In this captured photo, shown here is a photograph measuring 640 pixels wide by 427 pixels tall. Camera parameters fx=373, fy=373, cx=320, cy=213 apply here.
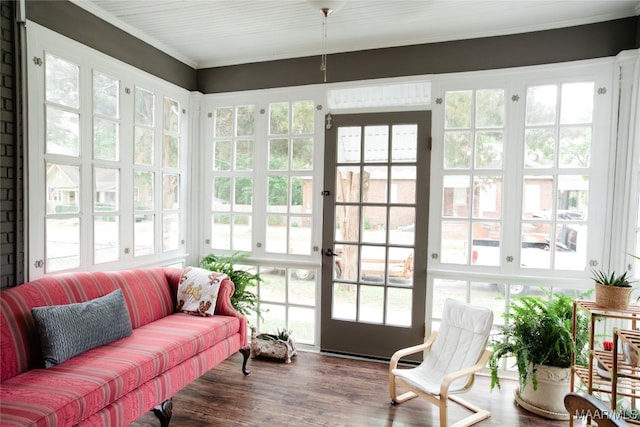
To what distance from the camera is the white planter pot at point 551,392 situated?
255 centimetres

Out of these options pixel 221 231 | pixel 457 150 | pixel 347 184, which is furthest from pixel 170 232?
pixel 457 150

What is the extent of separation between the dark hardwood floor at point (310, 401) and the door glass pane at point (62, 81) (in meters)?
2.25

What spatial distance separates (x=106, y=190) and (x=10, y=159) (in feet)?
2.27

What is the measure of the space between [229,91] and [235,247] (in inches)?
64.2

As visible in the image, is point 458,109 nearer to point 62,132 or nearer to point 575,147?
point 575,147

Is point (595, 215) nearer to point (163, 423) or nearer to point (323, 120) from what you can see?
point (323, 120)

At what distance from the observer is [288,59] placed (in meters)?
3.67

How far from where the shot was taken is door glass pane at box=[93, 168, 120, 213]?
2.90 metres

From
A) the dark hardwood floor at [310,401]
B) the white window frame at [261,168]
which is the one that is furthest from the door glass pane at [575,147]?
the white window frame at [261,168]

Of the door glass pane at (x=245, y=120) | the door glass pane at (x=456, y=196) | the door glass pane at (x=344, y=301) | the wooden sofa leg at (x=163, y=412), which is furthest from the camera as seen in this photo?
the door glass pane at (x=245, y=120)

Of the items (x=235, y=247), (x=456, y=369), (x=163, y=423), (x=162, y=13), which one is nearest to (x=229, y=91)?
(x=162, y=13)

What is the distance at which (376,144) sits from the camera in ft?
11.3

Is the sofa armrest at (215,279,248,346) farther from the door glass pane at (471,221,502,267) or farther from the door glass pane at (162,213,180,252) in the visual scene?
the door glass pane at (471,221,502,267)

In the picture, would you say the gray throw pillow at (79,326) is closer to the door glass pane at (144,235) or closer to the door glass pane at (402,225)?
the door glass pane at (144,235)
